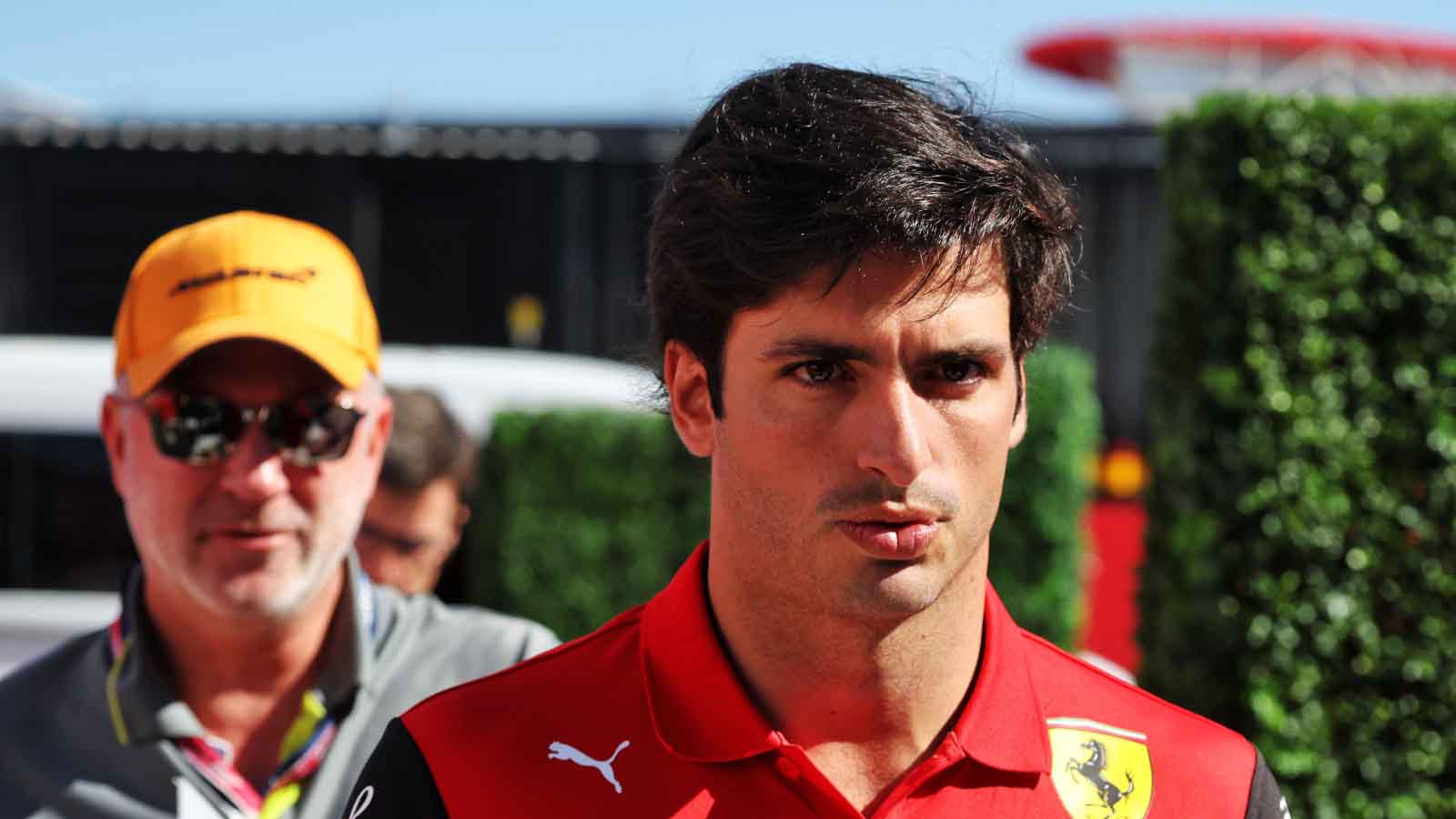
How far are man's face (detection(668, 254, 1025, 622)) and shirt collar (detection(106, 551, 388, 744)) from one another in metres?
1.05

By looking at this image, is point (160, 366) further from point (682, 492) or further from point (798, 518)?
point (682, 492)

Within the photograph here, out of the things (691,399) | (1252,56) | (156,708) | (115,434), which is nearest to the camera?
(691,399)

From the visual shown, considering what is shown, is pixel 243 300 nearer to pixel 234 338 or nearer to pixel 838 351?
pixel 234 338

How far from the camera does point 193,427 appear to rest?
243 cm

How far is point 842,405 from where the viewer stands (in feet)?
5.18

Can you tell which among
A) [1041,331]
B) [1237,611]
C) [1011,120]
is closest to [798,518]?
[1041,331]

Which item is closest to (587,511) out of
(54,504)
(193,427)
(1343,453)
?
(54,504)

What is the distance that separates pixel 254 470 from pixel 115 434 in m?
0.34

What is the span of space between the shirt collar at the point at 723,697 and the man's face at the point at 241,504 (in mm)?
832

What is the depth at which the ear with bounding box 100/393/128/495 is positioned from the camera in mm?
2539

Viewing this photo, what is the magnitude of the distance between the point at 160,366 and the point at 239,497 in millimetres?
271

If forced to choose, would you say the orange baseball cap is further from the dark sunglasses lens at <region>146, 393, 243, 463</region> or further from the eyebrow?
A: the eyebrow

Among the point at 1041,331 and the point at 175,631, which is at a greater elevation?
the point at 1041,331

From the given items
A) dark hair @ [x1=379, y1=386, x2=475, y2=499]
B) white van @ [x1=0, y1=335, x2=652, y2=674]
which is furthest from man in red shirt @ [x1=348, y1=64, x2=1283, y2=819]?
white van @ [x1=0, y1=335, x2=652, y2=674]
